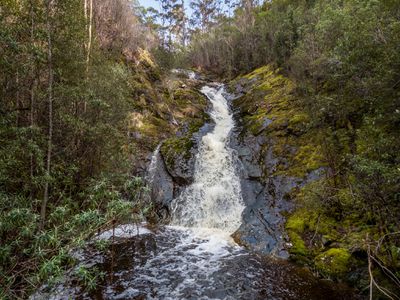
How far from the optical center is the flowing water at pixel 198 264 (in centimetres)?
746

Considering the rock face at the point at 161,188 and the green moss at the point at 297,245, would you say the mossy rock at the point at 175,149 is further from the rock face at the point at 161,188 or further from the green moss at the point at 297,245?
the green moss at the point at 297,245

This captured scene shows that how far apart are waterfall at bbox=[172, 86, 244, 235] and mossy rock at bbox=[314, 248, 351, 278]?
405 cm

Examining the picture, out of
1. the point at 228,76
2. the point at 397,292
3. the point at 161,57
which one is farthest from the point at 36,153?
the point at 228,76

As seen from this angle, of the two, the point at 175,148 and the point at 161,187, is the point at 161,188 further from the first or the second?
the point at 175,148

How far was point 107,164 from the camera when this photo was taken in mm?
11219

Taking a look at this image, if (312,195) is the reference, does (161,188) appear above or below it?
below

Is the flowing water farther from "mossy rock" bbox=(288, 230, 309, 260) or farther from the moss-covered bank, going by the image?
the moss-covered bank

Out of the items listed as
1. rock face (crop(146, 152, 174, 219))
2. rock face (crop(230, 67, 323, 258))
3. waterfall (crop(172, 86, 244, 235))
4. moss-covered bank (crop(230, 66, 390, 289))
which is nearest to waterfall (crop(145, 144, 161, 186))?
rock face (crop(146, 152, 174, 219))

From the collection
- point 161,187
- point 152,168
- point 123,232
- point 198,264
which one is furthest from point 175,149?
point 198,264

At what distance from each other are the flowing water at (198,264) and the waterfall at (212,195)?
48 mm

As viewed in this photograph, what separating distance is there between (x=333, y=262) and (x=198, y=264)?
14.1 feet

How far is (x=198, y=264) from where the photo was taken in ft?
30.0

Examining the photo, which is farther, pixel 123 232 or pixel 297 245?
pixel 123 232

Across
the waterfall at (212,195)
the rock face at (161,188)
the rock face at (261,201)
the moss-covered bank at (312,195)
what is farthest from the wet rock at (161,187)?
the moss-covered bank at (312,195)
